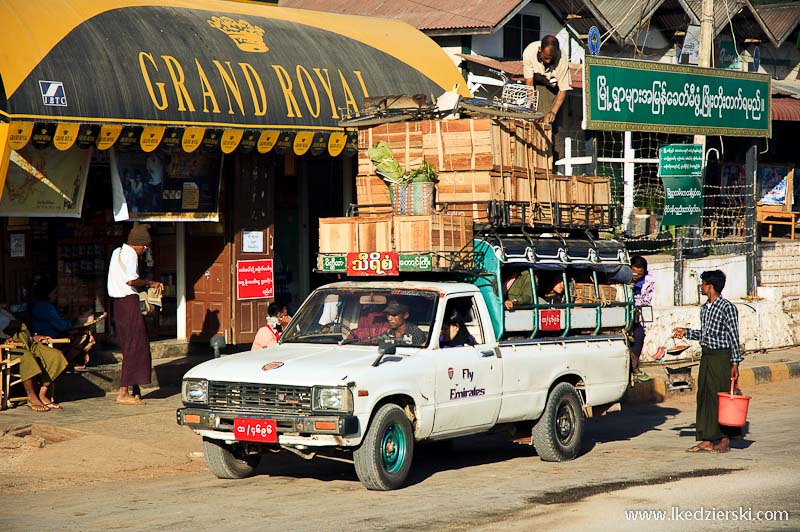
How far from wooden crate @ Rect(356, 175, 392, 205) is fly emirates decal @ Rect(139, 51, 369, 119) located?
2654 millimetres

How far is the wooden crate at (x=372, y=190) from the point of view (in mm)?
12859

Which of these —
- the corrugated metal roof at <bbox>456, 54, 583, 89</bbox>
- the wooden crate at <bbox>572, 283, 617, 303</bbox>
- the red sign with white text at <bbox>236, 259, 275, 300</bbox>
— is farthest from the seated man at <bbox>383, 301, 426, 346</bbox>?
the corrugated metal roof at <bbox>456, 54, 583, 89</bbox>

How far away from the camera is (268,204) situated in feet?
55.1

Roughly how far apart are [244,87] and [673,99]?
342 inches

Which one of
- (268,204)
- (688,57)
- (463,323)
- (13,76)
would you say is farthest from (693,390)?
(688,57)

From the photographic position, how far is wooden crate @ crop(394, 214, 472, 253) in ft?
35.8

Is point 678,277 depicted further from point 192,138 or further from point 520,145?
point 192,138

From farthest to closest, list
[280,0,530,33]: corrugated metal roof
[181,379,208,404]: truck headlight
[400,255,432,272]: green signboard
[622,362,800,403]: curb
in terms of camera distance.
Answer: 1. [280,0,530,33]: corrugated metal roof
2. [622,362,800,403]: curb
3. [400,255,432,272]: green signboard
4. [181,379,208,404]: truck headlight

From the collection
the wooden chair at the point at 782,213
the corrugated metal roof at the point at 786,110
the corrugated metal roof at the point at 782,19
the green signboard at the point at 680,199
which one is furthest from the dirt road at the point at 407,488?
the corrugated metal roof at the point at 782,19

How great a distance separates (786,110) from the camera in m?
28.4

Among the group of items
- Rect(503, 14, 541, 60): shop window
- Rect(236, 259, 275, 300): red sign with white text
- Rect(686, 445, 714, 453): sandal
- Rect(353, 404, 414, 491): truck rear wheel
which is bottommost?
Rect(686, 445, 714, 453): sandal

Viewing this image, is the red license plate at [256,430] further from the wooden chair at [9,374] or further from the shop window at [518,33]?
the shop window at [518,33]

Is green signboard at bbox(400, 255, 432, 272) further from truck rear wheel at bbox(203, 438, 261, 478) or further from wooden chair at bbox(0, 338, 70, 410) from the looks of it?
wooden chair at bbox(0, 338, 70, 410)

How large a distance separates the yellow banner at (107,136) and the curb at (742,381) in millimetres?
7150
